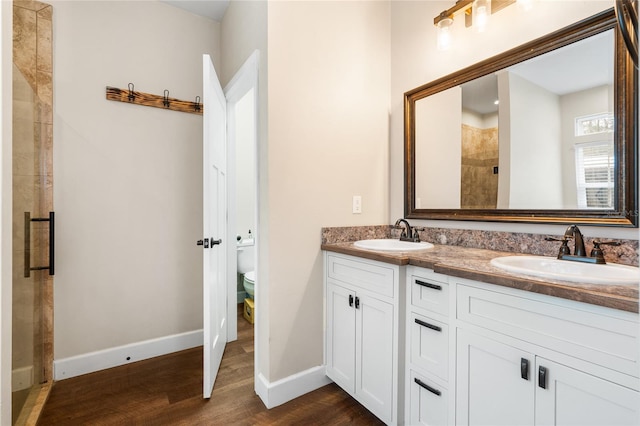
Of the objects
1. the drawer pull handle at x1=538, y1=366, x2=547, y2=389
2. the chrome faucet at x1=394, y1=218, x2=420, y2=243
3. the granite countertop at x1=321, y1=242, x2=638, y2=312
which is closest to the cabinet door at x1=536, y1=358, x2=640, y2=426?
the drawer pull handle at x1=538, y1=366, x2=547, y2=389

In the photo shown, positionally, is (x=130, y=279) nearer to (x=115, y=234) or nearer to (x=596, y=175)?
(x=115, y=234)

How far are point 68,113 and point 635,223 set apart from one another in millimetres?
3043

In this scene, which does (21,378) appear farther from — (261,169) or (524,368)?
(524,368)

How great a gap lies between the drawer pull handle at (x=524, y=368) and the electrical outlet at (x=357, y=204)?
4.00 ft

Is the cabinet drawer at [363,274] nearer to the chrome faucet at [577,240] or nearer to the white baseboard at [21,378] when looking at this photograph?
the chrome faucet at [577,240]

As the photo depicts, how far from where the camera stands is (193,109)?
95.0 inches

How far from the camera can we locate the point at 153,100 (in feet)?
7.40

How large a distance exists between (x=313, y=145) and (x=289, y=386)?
1.43 metres

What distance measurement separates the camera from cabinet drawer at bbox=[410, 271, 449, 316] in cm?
122

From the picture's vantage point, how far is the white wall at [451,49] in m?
1.34

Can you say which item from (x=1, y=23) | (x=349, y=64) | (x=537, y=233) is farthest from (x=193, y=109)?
(x=537, y=233)

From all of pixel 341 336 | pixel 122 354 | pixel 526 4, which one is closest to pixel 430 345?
pixel 341 336

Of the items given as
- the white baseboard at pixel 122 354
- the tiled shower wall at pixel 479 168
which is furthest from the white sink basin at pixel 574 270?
the white baseboard at pixel 122 354

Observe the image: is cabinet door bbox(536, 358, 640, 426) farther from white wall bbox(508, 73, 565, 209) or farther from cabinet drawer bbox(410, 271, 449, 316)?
white wall bbox(508, 73, 565, 209)
